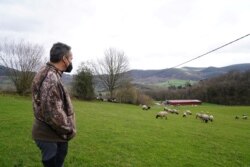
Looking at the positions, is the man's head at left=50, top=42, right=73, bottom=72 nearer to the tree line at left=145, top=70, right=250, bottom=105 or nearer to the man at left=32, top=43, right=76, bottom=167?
the man at left=32, top=43, right=76, bottom=167

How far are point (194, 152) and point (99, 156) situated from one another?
4.05 m

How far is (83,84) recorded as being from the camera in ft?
192

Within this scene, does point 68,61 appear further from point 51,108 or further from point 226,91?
point 226,91

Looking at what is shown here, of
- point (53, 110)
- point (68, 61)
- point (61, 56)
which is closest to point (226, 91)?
A: point (68, 61)

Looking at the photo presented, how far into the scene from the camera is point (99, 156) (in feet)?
32.3

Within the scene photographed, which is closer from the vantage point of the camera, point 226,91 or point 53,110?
point 53,110

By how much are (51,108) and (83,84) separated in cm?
5419

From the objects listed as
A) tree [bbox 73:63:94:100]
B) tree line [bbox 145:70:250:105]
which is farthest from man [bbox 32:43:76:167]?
tree line [bbox 145:70:250:105]

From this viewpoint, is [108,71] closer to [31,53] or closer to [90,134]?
[31,53]

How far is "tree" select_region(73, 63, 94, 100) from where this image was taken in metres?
58.6

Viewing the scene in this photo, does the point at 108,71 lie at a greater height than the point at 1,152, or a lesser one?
greater

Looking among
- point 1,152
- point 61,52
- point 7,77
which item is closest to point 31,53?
point 7,77

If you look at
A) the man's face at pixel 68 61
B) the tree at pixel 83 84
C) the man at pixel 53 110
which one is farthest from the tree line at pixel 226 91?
the man at pixel 53 110

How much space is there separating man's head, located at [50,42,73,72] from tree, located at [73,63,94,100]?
53.6 meters
